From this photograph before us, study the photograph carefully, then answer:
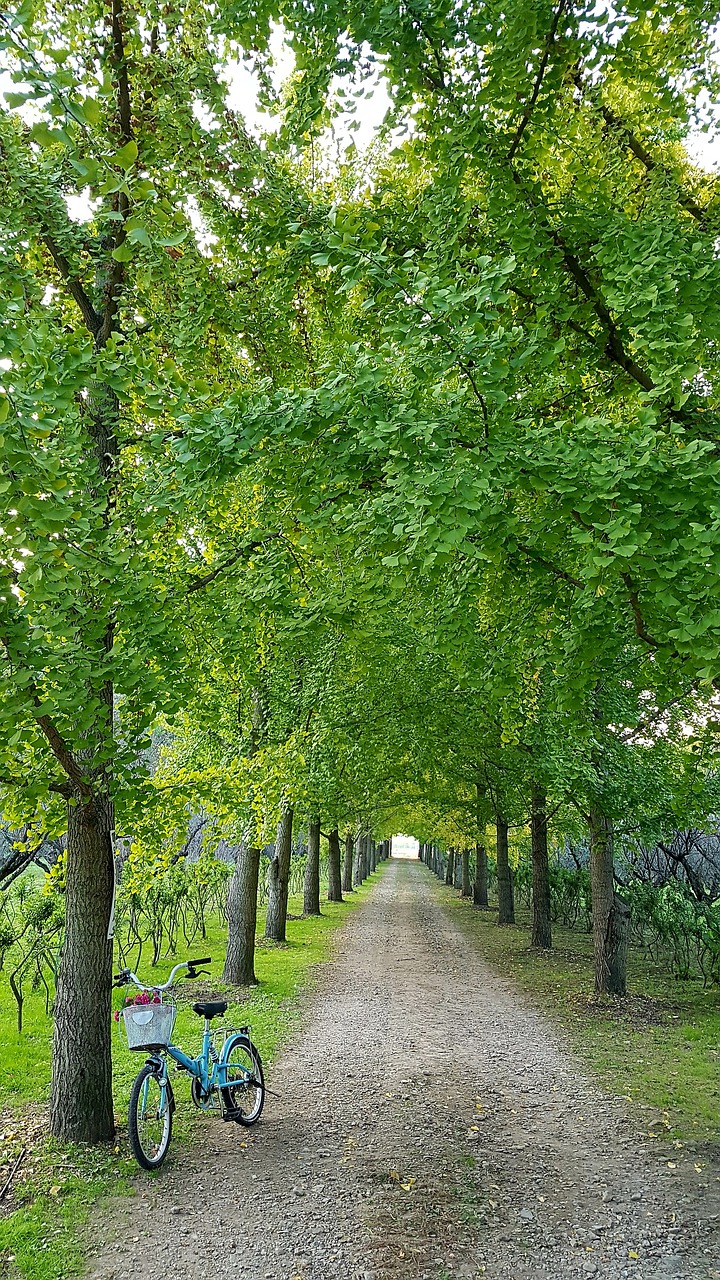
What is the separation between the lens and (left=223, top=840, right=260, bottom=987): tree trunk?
38.5 ft

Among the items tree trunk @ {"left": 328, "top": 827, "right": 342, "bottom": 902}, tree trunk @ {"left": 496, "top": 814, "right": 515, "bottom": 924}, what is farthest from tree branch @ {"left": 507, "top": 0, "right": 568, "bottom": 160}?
tree trunk @ {"left": 328, "top": 827, "right": 342, "bottom": 902}

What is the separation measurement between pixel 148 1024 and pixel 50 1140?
1.31 m

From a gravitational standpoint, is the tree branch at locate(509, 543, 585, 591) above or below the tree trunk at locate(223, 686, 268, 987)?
above

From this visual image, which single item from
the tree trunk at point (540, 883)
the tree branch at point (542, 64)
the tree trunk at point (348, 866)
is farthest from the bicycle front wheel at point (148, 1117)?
the tree trunk at point (348, 866)

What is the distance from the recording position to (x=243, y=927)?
38.6ft

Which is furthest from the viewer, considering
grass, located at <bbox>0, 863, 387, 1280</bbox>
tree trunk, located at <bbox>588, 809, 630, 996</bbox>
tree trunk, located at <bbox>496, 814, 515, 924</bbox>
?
tree trunk, located at <bbox>496, 814, 515, 924</bbox>

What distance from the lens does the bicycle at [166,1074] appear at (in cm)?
533

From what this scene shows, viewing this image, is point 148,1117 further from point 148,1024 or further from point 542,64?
point 542,64

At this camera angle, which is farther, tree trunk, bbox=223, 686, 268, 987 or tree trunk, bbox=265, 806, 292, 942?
tree trunk, bbox=265, 806, 292, 942

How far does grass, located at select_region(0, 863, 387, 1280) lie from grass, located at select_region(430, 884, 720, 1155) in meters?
3.52

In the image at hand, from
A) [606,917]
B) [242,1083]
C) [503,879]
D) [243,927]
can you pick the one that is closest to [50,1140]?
[242,1083]

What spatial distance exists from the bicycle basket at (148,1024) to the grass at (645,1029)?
13.2 ft

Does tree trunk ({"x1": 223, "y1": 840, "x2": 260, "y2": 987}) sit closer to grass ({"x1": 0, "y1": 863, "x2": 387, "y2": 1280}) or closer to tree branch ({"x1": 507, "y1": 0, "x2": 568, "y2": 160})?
grass ({"x1": 0, "y1": 863, "x2": 387, "y2": 1280})

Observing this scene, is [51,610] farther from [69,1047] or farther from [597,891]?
[597,891]
